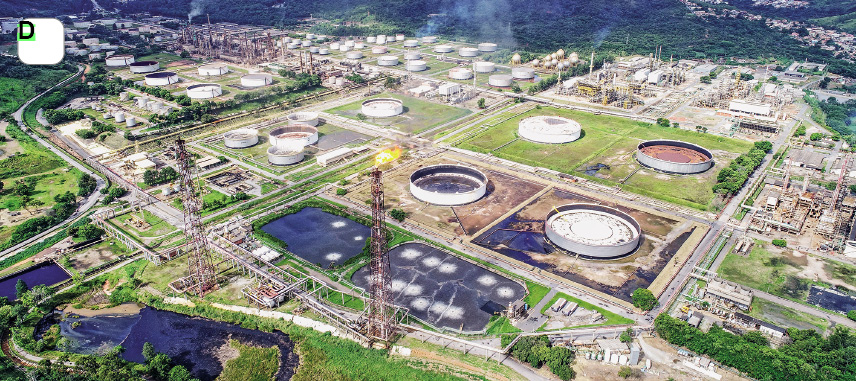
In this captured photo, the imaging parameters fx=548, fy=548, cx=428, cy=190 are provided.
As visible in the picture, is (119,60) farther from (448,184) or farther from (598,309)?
(598,309)

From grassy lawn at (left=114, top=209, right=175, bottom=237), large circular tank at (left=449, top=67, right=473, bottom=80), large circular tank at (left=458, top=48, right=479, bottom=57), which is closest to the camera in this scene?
grassy lawn at (left=114, top=209, right=175, bottom=237)

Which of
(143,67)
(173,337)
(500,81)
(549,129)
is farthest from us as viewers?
(143,67)

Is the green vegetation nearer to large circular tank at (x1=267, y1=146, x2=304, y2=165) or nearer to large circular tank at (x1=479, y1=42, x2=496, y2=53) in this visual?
large circular tank at (x1=267, y1=146, x2=304, y2=165)

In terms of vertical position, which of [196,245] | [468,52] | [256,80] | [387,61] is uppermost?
[468,52]

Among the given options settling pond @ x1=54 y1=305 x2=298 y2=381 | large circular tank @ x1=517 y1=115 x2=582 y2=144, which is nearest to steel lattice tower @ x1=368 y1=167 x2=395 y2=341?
settling pond @ x1=54 y1=305 x2=298 y2=381

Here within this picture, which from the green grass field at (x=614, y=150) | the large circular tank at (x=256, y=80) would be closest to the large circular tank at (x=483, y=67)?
the green grass field at (x=614, y=150)

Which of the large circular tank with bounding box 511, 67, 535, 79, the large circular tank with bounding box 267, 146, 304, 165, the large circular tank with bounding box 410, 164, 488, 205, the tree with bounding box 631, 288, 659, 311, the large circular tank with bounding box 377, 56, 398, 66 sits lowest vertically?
the tree with bounding box 631, 288, 659, 311

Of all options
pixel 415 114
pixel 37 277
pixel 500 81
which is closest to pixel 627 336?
pixel 37 277
